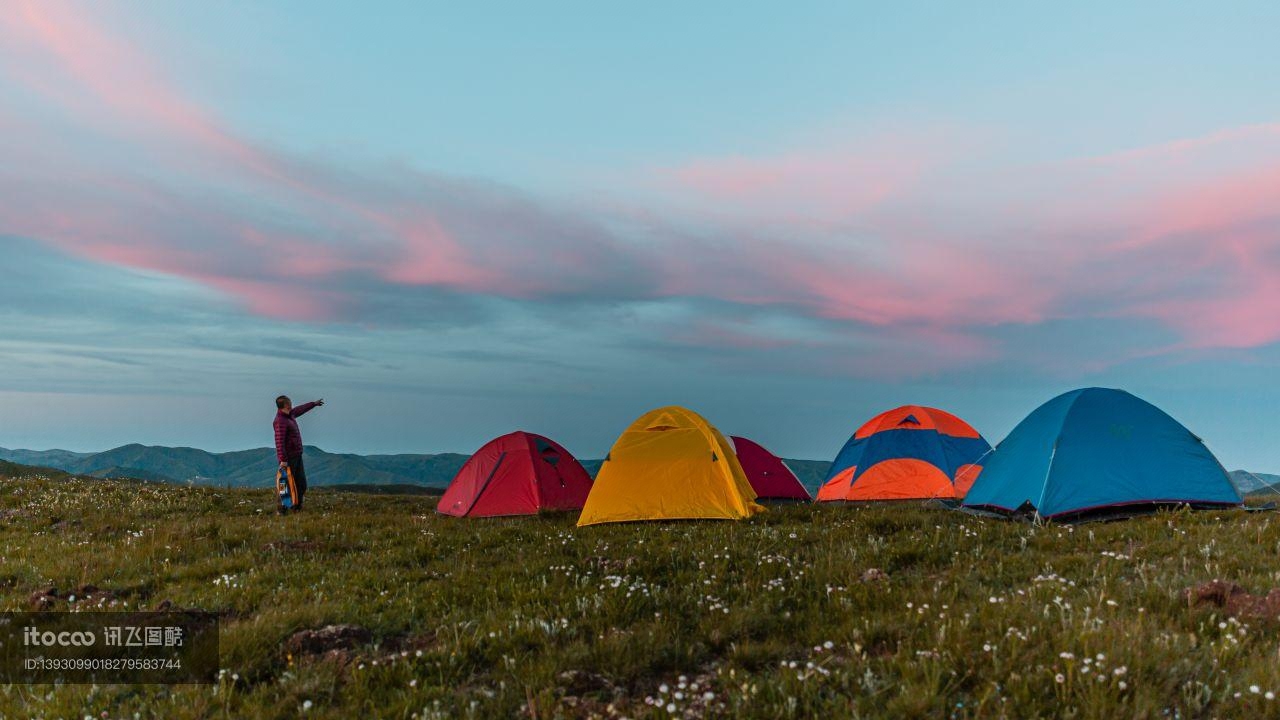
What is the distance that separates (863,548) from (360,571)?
28.6 feet

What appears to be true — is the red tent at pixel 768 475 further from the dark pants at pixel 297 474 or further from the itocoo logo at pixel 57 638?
the itocoo logo at pixel 57 638

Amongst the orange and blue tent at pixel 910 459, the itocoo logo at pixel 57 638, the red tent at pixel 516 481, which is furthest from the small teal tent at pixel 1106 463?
the itocoo logo at pixel 57 638

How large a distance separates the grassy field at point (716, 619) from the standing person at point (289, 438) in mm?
6159

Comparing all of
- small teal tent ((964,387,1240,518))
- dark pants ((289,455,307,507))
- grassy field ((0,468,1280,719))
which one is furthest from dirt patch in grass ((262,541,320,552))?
small teal tent ((964,387,1240,518))

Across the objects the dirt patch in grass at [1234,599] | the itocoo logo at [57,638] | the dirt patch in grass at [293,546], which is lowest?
the itocoo logo at [57,638]

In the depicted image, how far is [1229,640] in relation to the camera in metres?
6.22

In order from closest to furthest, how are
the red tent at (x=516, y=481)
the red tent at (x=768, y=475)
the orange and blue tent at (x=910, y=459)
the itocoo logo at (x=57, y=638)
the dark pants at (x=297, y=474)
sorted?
the itocoo logo at (x=57, y=638)
the red tent at (x=516, y=481)
the dark pants at (x=297, y=474)
the orange and blue tent at (x=910, y=459)
the red tent at (x=768, y=475)

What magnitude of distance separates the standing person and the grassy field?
6159 mm

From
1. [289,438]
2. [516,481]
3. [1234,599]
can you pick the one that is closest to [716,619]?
[1234,599]

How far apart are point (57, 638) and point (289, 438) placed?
12.5 metres

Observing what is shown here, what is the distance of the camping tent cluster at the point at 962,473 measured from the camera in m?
15.1

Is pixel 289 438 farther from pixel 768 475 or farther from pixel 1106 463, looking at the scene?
pixel 1106 463

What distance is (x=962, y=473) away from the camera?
2302 cm

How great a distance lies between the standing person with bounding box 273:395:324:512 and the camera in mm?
20578
